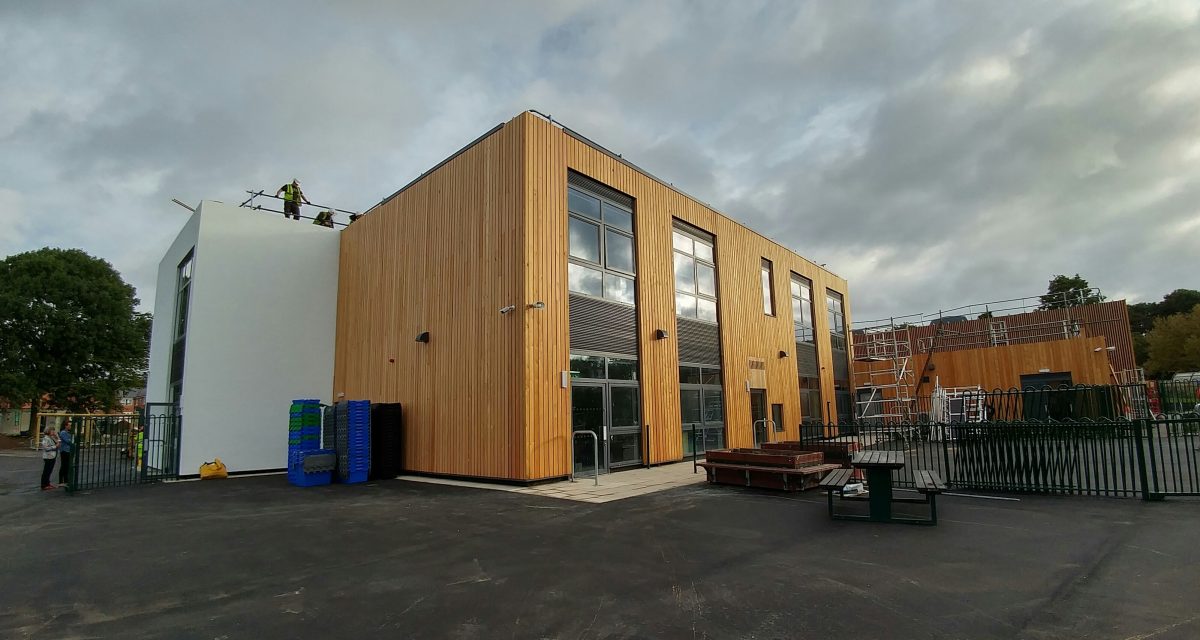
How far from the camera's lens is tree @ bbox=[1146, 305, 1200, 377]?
37.2 meters

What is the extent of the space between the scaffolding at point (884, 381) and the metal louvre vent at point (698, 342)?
38.2 ft

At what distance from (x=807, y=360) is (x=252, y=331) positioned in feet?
61.5

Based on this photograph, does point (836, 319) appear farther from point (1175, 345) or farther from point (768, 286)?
point (1175, 345)

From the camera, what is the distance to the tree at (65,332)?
93.1ft

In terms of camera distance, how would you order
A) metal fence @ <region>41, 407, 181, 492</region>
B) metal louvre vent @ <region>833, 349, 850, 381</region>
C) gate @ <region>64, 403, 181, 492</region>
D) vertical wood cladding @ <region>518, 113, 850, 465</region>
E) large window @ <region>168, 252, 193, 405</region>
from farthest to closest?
metal louvre vent @ <region>833, 349, 850, 381</region> < large window @ <region>168, 252, 193, 405</region> < gate @ <region>64, 403, 181, 492</region> < metal fence @ <region>41, 407, 181, 492</region> < vertical wood cladding @ <region>518, 113, 850, 465</region>

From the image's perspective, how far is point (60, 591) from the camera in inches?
185

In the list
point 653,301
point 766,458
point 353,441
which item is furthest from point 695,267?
point 353,441

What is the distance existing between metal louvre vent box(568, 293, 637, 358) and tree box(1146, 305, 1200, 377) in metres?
44.5

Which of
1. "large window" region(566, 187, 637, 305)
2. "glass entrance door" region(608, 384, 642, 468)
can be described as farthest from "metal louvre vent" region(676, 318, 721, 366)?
"glass entrance door" region(608, 384, 642, 468)

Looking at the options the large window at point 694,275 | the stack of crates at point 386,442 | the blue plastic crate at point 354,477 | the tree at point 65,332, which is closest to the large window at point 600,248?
the large window at point 694,275

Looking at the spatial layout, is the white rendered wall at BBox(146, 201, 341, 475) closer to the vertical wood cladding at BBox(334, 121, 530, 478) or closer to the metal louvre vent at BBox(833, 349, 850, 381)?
the vertical wood cladding at BBox(334, 121, 530, 478)

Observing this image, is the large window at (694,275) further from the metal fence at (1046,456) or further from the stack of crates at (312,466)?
the stack of crates at (312,466)

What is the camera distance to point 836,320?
83.5 feet

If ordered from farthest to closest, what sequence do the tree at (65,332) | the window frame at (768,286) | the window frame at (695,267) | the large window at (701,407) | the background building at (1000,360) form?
the tree at (65,332)
the background building at (1000,360)
the window frame at (768,286)
the window frame at (695,267)
the large window at (701,407)
